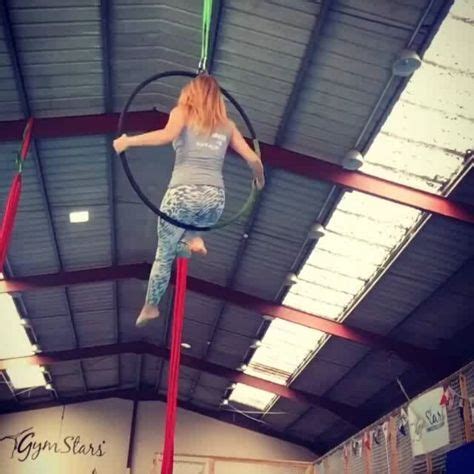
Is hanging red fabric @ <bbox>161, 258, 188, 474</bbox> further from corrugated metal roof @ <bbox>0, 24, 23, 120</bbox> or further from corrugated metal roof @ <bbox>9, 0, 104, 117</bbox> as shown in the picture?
corrugated metal roof @ <bbox>0, 24, 23, 120</bbox>

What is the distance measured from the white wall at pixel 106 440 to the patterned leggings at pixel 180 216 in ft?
47.5

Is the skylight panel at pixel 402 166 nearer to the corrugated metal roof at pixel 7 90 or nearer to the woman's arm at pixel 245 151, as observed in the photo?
the woman's arm at pixel 245 151

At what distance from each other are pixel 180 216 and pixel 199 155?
319 mm

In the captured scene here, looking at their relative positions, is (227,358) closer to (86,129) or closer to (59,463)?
(59,463)

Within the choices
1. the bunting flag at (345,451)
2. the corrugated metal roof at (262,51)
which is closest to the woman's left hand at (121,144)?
the corrugated metal roof at (262,51)

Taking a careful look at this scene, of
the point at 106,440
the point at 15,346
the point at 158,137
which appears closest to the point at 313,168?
the point at 158,137

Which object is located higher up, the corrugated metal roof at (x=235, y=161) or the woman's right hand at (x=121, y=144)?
the corrugated metal roof at (x=235, y=161)

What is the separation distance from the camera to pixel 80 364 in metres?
15.0

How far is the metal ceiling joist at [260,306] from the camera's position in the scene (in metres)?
10.0

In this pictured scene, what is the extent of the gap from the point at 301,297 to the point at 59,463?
31.5ft

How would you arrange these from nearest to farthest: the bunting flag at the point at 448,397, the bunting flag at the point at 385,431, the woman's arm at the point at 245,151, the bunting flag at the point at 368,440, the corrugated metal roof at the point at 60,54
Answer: the woman's arm at the point at 245,151 → the corrugated metal roof at the point at 60,54 → the bunting flag at the point at 448,397 → the bunting flag at the point at 385,431 → the bunting flag at the point at 368,440

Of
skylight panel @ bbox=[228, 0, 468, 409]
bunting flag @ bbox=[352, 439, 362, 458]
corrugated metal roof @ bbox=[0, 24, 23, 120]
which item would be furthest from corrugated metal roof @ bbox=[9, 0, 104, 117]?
bunting flag @ bbox=[352, 439, 362, 458]

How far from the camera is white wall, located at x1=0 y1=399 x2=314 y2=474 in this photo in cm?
1576

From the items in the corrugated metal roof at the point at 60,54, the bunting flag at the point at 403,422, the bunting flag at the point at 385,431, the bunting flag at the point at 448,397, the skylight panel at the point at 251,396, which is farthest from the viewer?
the skylight panel at the point at 251,396
